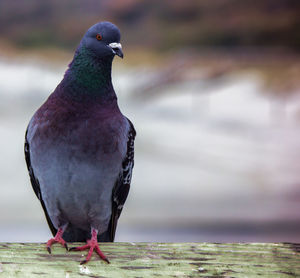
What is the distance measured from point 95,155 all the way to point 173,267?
0.71 meters

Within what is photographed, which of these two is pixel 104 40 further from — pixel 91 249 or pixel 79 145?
pixel 91 249

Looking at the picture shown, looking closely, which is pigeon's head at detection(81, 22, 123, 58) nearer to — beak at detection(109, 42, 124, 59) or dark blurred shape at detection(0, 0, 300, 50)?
beak at detection(109, 42, 124, 59)

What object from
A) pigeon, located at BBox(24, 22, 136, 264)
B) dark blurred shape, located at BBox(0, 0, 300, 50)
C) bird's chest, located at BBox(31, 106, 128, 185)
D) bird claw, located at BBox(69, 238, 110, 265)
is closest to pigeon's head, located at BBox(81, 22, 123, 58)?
pigeon, located at BBox(24, 22, 136, 264)

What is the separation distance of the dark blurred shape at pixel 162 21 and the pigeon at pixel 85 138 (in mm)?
3927

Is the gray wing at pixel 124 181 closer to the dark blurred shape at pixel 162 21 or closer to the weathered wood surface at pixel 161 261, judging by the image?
the weathered wood surface at pixel 161 261

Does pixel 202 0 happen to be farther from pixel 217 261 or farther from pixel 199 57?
pixel 217 261

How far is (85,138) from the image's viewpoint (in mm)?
2137

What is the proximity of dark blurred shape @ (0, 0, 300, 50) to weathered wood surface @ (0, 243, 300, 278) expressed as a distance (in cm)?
461

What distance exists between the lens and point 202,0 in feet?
22.1

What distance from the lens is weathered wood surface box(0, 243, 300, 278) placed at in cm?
156

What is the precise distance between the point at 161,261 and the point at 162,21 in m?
4.96

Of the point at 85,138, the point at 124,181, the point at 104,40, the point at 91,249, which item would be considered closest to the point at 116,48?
the point at 104,40

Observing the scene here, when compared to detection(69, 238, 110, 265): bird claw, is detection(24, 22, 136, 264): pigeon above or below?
above

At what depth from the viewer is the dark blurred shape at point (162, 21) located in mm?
6230
